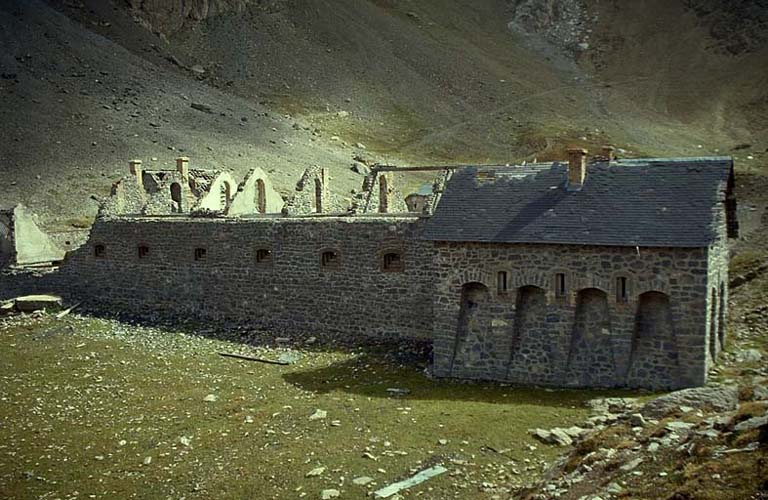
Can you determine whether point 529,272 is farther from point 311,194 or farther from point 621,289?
point 311,194

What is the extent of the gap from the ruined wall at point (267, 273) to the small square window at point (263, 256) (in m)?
0.04

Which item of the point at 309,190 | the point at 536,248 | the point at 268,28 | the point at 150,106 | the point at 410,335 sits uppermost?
the point at 268,28

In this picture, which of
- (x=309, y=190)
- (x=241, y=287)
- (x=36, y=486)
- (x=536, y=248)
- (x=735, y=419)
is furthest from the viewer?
(x=309, y=190)

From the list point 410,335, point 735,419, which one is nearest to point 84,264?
point 410,335

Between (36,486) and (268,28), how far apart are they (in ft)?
275

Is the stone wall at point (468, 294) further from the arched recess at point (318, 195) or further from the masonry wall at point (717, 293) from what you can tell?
the arched recess at point (318, 195)

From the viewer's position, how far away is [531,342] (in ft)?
69.3

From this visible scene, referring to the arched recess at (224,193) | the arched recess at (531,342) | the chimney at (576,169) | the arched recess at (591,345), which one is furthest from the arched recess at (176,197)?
the arched recess at (591,345)

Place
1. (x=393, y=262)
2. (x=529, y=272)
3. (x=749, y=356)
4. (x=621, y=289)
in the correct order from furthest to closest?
(x=393, y=262) < (x=529, y=272) < (x=749, y=356) < (x=621, y=289)

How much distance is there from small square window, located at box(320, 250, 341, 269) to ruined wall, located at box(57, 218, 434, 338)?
6 cm

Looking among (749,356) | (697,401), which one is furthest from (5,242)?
(749,356)

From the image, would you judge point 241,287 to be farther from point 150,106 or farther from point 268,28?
point 268,28

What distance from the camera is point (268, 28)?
309ft

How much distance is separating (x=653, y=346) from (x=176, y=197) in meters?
24.1
